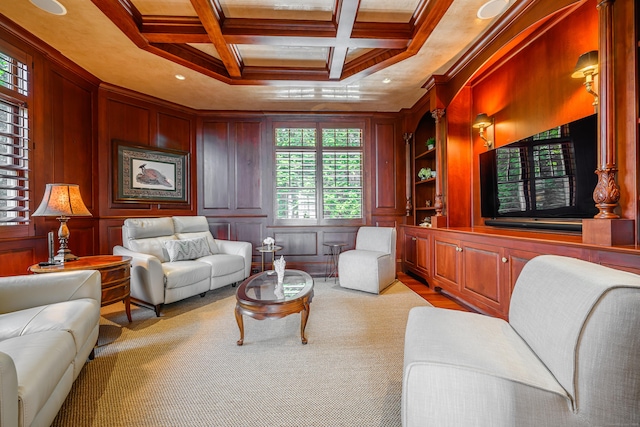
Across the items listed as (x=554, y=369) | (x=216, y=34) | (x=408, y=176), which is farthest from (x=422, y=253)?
(x=216, y=34)

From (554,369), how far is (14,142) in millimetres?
4143

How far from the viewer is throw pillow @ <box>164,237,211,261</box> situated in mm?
3158

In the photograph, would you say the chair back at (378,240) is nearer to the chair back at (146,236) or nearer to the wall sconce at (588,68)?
the wall sconce at (588,68)

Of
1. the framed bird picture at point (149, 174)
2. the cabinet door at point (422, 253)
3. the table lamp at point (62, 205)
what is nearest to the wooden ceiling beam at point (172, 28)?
the table lamp at point (62, 205)

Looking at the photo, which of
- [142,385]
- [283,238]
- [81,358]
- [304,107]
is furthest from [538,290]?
[304,107]

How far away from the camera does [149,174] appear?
3895mm

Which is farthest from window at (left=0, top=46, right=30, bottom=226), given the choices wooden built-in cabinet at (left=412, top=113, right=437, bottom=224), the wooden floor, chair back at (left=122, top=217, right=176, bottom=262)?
wooden built-in cabinet at (left=412, top=113, right=437, bottom=224)

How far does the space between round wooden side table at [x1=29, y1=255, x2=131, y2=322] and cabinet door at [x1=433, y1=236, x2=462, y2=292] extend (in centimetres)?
317

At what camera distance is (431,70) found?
3.17 meters

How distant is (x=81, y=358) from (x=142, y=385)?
14.4 inches

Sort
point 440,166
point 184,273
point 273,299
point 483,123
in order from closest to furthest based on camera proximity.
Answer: point 273,299 < point 184,273 < point 483,123 < point 440,166

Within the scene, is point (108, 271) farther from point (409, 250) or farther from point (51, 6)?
point (409, 250)

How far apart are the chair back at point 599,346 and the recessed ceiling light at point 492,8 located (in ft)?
7.12

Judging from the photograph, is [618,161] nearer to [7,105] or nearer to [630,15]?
[630,15]
